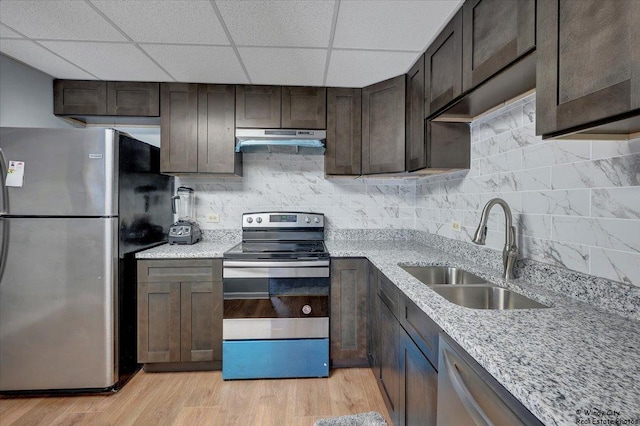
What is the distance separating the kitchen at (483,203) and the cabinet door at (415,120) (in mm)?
108

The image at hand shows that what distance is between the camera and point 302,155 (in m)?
2.77

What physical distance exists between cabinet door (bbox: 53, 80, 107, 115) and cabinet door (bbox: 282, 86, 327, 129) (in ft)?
4.85

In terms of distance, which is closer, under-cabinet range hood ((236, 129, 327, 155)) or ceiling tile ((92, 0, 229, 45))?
ceiling tile ((92, 0, 229, 45))

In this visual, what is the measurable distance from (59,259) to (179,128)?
1230 millimetres

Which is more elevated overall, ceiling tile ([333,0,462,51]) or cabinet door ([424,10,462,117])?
ceiling tile ([333,0,462,51])

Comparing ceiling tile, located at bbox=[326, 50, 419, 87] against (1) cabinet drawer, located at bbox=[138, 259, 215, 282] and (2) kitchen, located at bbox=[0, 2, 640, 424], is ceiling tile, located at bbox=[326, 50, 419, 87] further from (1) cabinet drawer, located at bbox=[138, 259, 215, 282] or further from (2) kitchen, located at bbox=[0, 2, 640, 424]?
(1) cabinet drawer, located at bbox=[138, 259, 215, 282]

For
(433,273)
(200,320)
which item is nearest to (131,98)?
(200,320)

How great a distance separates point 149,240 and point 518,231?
2.52 metres

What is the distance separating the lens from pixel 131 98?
2.36 meters

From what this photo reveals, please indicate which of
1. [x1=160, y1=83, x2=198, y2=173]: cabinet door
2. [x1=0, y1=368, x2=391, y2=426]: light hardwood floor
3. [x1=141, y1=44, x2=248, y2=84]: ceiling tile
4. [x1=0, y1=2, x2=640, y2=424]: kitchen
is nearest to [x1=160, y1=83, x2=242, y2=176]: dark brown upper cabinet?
[x1=160, y1=83, x2=198, y2=173]: cabinet door

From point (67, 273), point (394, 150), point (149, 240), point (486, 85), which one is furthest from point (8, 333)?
point (486, 85)

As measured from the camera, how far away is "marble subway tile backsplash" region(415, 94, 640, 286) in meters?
1.00

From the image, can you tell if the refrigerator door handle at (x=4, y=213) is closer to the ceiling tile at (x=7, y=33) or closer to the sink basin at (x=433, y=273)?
the ceiling tile at (x=7, y=33)

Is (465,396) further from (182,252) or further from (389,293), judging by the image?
(182,252)
